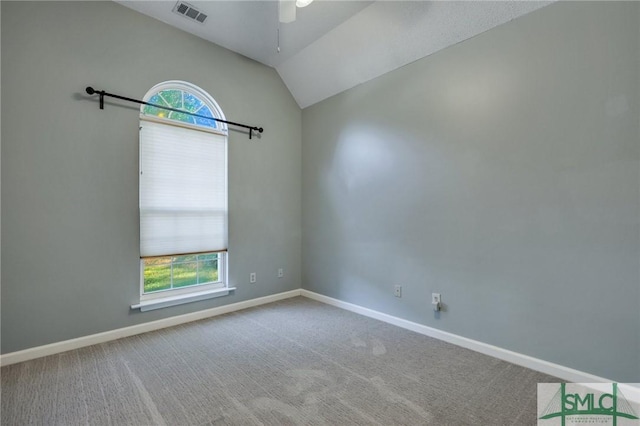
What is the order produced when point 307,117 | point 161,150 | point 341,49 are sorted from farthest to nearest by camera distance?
point 307,117, point 341,49, point 161,150

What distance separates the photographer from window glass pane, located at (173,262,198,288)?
10.7ft

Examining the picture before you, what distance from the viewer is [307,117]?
13.8 feet

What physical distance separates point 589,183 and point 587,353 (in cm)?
117

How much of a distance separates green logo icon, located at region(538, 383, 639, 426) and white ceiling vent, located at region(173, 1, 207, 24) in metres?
4.20

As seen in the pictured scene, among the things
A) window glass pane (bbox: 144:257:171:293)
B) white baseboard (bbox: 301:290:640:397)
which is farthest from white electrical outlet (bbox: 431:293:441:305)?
window glass pane (bbox: 144:257:171:293)

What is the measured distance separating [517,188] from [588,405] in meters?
1.49

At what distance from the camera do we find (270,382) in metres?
2.07

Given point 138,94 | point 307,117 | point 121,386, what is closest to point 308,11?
point 307,117

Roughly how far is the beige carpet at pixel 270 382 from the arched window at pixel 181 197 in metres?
0.60

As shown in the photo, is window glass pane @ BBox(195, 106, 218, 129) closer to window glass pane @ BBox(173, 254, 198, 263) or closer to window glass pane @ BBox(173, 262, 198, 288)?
window glass pane @ BBox(173, 254, 198, 263)

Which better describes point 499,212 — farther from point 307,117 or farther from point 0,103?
point 0,103

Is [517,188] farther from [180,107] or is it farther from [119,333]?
[119,333]

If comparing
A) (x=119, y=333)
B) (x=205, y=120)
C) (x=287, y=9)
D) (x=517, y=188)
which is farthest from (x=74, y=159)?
(x=517, y=188)

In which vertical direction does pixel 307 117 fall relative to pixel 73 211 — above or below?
above
